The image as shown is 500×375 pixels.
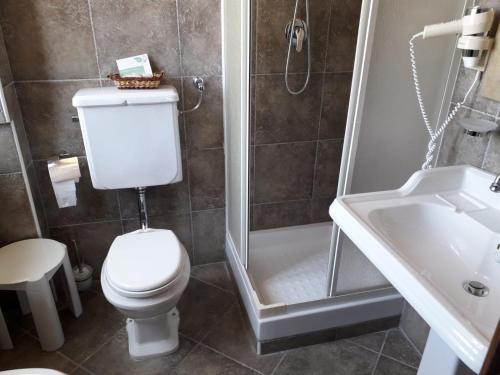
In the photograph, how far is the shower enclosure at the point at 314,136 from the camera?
1.49 metres

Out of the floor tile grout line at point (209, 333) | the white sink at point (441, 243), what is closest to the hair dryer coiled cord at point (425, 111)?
the white sink at point (441, 243)

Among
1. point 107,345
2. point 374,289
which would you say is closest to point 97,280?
point 107,345

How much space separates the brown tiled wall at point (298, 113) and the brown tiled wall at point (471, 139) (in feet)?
2.58

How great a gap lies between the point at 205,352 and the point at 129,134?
1100 millimetres

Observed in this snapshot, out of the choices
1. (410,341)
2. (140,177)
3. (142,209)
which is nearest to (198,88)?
(140,177)

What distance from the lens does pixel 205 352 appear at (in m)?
1.91

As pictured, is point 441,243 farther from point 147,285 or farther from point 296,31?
point 296,31

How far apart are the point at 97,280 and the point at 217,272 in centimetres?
71

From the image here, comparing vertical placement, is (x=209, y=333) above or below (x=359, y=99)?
below

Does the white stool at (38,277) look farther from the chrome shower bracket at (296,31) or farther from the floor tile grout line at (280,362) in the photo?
the chrome shower bracket at (296,31)

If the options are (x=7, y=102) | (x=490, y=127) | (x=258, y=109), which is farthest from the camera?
(x=258, y=109)

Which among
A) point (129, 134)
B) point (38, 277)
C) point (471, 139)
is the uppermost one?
point (471, 139)

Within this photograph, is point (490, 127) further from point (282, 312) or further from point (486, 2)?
point (282, 312)

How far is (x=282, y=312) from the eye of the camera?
71.4 inches
